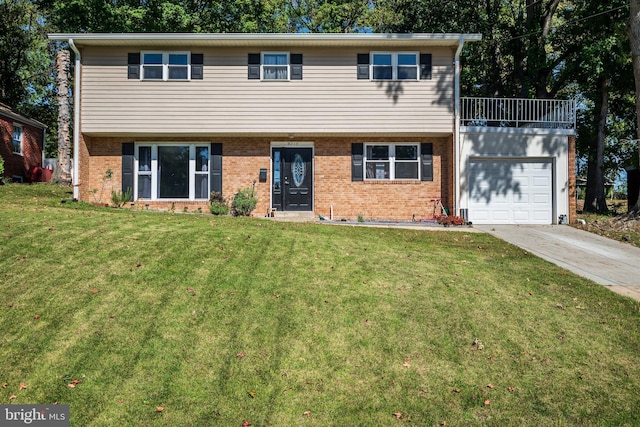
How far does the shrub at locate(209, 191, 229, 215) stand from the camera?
14.0 meters

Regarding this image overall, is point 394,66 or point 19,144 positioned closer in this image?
point 394,66

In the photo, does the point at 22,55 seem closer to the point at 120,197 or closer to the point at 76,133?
the point at 76,133

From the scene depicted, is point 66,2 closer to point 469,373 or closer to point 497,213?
point 497,213

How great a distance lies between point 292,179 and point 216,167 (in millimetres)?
2488

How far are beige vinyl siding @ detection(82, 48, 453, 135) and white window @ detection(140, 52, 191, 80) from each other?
280 millimetres

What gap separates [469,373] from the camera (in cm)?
443

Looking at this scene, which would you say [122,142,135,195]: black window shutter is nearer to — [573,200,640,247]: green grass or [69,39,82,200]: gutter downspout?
[69,39,82,200]: gutter downspout

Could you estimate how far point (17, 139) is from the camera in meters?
21.6

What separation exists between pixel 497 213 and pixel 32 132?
22301mm

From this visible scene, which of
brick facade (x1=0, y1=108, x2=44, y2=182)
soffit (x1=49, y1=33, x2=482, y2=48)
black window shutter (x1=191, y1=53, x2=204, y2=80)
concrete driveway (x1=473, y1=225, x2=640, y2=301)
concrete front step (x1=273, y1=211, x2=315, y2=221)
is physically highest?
soffit (x1=49, y1=33, x2=482, y2=48)

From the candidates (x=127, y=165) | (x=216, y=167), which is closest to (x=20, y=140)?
(x=127, y=165)

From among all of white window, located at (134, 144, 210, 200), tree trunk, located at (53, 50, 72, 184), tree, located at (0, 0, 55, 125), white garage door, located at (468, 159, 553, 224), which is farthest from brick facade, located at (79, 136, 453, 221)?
tree, located at (0, 0, 55, 125)

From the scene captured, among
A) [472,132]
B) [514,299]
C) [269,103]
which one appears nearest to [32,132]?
[269,103]

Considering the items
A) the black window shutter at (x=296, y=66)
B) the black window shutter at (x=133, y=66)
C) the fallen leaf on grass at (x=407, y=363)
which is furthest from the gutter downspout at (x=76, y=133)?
the fallen leaf on grass at (x=407, y=363)
